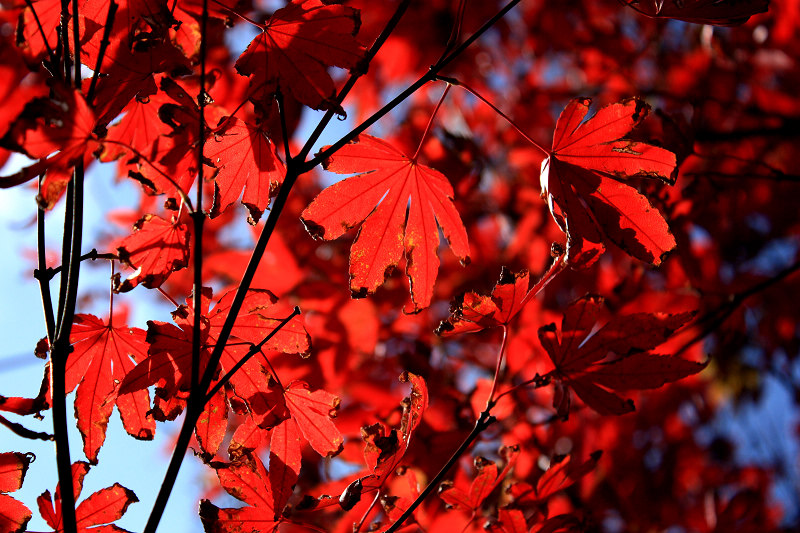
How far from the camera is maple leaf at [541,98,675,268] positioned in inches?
30.6

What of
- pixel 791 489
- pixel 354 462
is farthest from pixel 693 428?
pixel 354 462

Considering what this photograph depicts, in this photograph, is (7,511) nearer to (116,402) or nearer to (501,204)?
(116,402)

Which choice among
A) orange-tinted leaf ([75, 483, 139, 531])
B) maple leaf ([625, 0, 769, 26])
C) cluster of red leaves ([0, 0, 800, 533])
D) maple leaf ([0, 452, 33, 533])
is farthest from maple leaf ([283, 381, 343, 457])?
maple leaf ([625, 0, 769, 26])

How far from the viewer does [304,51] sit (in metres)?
0.76

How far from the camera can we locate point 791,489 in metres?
4.14

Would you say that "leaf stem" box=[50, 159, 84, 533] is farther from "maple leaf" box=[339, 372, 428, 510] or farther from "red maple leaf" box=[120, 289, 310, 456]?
"maple leaf" box=[339, 372, 428, 510]

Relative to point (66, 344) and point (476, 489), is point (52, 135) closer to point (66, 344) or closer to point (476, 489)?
point (66, 344)

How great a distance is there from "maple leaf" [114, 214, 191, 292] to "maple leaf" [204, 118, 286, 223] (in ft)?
0.20

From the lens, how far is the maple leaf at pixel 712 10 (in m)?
0.74

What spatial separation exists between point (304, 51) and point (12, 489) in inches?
27.1

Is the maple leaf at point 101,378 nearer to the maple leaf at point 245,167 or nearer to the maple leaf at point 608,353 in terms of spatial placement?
the maple leaf at point 245,167

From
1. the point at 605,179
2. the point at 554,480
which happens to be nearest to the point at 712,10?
the point at 605,179

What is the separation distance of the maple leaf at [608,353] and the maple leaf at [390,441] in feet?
0.71

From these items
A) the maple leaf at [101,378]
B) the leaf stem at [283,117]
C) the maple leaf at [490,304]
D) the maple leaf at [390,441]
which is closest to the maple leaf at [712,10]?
the maple leaf at [490,304]
